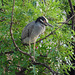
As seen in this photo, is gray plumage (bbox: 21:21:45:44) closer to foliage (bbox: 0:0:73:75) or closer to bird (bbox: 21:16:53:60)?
bird (bbox: 21:16:53:60)

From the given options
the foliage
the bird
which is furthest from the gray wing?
the foliage

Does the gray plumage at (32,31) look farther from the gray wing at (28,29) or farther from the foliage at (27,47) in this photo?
the foliage at (27,47)

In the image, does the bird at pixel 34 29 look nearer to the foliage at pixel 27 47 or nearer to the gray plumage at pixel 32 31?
the gray plumage at pixel 32 31

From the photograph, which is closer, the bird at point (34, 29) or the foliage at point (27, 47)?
the bird at point (34, 29)

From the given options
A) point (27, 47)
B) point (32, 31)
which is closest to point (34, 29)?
point (32, 31)

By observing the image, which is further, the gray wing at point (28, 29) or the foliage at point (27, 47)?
the foliage at point (27, 47)

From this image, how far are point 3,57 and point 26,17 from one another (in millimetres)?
427

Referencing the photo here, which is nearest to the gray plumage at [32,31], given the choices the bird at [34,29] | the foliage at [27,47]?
the bird at [34,29]

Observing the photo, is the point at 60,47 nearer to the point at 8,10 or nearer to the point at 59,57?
the point at 59,57

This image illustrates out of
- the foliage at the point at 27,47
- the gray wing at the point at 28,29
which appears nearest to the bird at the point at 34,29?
the gray wing at the point at 28,29

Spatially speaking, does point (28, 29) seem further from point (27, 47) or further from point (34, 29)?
point (27, 47)

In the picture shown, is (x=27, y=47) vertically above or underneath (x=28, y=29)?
underneath

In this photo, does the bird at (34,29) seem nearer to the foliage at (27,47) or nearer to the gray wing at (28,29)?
the gray wing at (28,29)

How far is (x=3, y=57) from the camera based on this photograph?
1.11 meters
